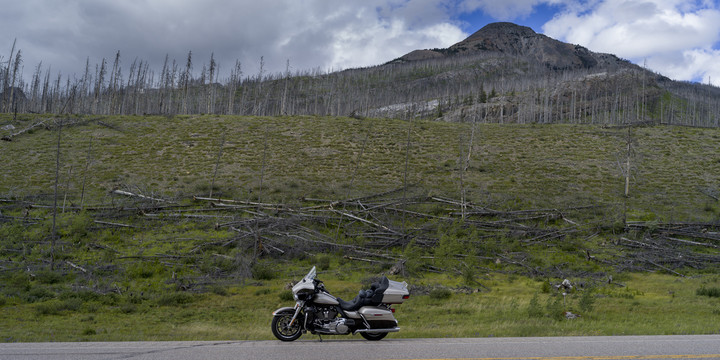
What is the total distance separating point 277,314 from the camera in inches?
358

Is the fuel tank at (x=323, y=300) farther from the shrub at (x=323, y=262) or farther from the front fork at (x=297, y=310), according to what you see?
the shrub at (x=323, y=262)

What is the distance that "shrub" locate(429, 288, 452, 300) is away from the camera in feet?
59.0

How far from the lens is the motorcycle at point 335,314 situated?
9.02 metres

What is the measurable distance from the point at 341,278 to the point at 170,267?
893cm

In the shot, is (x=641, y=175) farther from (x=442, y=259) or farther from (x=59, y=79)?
(x=59, y=79)

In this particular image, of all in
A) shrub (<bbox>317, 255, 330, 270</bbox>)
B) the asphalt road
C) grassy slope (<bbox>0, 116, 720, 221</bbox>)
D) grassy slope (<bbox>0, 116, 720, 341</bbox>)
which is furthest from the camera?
grassy slope (<bbox>0, 116, 720, 221</bbox>)

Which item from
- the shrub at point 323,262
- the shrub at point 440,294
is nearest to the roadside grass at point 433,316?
the shrub at point 440,294

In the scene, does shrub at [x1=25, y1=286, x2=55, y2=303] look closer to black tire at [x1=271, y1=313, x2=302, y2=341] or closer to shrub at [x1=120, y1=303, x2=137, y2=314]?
shrub at [x1=120, y1=303, x2=137, y2=314]

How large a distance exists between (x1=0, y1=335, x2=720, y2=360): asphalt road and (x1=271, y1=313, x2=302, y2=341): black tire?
30 cm

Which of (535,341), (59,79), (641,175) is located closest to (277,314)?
(535,341)

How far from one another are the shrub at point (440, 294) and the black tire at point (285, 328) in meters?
10.0

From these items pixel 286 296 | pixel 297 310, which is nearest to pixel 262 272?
pixel 286 296

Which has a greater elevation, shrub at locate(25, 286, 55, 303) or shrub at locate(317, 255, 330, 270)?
shrub at locate(317, 255, 330, 270)

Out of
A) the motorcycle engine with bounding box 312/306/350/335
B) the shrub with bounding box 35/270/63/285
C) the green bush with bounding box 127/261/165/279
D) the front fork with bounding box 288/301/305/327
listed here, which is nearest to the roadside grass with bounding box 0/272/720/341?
the front fork with bounding box 288/301/305/327
